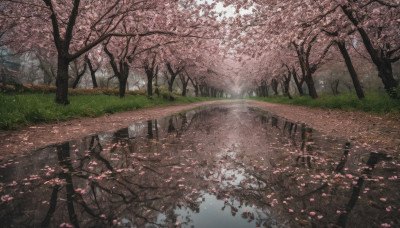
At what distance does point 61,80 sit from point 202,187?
11.9 metres

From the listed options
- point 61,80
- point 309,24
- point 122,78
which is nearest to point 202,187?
point 309,24

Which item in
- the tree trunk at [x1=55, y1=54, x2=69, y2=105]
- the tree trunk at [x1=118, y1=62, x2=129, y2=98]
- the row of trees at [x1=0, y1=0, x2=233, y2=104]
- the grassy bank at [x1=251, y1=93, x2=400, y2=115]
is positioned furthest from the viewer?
the tree trunk at [x1=118, y1=62, x2=129, y2=98]

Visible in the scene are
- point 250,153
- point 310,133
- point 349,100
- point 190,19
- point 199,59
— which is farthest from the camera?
point 199,59

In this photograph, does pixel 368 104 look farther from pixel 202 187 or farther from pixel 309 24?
pixel 202 187

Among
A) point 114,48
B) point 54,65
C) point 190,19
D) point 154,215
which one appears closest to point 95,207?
point 154,215

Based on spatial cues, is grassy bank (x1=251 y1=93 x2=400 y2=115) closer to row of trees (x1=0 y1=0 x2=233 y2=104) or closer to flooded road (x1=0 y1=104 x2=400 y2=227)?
flooded road (x1=0 y1=104 x2=400 y2=227)

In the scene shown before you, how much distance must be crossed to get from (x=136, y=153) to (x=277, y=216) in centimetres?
328

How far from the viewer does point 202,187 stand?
300 cm

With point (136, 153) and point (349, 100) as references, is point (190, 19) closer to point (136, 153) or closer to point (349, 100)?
point (136, 153)

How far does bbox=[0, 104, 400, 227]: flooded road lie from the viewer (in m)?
2.21

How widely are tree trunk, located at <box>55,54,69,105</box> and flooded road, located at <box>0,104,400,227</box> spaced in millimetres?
7983

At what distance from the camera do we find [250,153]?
4582 millimetres

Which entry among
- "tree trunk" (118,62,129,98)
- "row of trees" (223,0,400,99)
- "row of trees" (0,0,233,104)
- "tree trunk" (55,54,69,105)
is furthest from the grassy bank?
"tree trunk" (118,62,129,98)

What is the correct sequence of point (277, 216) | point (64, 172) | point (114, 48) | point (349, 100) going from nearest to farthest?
point (277, 216)
point (64, 172)
point (349, 100)
point (114, 48)
